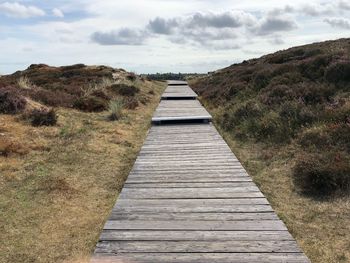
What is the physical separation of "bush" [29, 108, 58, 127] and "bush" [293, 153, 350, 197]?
8.88m

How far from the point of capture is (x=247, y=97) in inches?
719

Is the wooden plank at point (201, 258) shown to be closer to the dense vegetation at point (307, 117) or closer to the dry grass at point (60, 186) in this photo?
the dry grass at point (60, 186)

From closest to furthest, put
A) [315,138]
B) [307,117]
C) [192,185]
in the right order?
[192,185] < [315,138] < [307,117]

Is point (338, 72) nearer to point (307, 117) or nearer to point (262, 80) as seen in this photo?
point (307, 117)

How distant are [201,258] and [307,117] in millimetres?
8384

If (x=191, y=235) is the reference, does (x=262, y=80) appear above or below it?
above

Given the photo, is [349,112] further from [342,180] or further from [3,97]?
[3,97]

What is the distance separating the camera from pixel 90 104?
1936 centimetres

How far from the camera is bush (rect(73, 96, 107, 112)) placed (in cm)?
1906

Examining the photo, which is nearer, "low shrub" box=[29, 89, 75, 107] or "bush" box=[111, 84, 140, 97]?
"low shrub" box=[29, 89, 75, 107]

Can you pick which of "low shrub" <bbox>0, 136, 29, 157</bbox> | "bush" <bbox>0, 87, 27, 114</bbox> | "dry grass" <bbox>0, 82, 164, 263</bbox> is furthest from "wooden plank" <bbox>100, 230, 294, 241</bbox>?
"bush" <bbox>0, 87, 27, 114</bbox>

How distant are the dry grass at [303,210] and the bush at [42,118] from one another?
23.0 ft

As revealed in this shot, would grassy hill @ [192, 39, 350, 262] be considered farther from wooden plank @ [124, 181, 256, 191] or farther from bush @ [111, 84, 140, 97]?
bush @ [111, 84, 140, 97]

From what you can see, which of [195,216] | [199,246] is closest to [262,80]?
[195,216]
